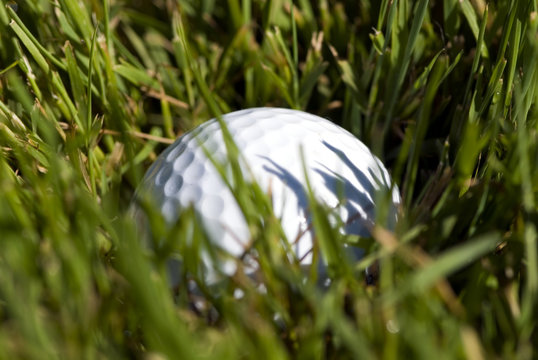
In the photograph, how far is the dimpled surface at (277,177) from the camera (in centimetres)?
104

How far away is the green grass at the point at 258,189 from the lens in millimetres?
787

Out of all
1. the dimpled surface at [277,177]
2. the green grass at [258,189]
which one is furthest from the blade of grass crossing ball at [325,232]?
the dimpled surface at [277,177]

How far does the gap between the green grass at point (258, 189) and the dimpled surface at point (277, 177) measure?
0.06m

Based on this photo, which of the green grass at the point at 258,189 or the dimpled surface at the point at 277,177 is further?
the dimpled surface at the point at 277,177

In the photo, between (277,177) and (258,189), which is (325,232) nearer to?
(258,189)

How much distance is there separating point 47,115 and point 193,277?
2.11 feet

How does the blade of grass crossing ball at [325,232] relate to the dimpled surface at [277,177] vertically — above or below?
above

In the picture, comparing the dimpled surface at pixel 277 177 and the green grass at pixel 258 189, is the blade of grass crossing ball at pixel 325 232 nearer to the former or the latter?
the green grass at pixel 258 189

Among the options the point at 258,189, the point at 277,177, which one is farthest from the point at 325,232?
the point at 277,177

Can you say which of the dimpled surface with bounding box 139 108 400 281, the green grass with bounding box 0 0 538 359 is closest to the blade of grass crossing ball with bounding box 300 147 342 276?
the green grass with bounding box 0 0 538 359

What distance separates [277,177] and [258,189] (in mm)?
162

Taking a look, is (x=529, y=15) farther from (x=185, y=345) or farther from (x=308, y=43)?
(x=185, y=345)

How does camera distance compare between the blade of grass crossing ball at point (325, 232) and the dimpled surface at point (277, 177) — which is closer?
the blade of grass crossing ball at point (325, 232)

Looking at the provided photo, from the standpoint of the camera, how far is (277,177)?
1099mm
